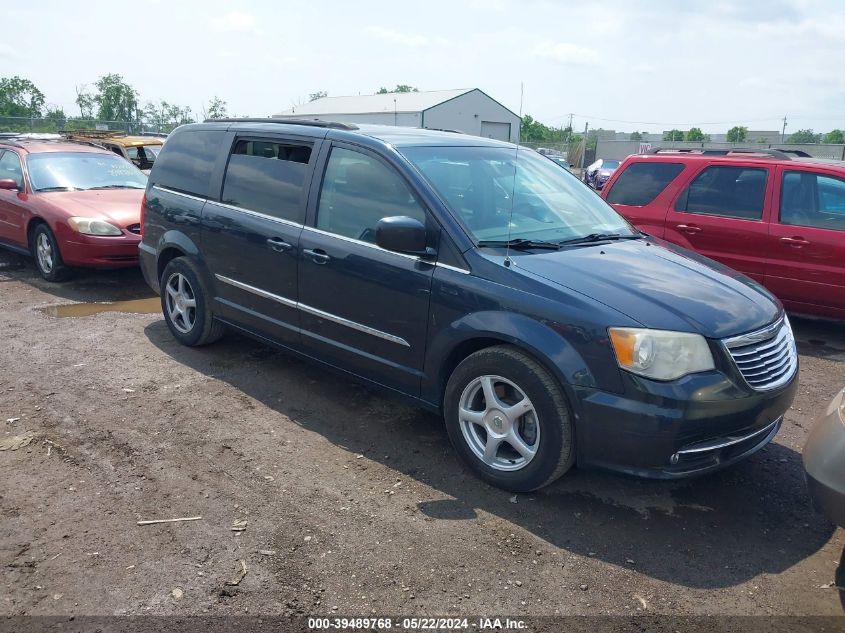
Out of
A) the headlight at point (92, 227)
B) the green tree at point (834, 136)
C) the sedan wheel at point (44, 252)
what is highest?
the green tree at point (834, 136)

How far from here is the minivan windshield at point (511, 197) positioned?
4059 mm

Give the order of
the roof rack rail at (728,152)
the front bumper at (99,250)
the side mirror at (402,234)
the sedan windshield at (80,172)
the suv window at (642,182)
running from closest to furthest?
the side mirror at (402,234) < the roof rack rail at (728,152) < the suv window at (642,182) < the front bumper at (99,250) < the sedan windshield at (80,172)

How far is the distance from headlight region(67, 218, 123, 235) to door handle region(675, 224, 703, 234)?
6193 mm

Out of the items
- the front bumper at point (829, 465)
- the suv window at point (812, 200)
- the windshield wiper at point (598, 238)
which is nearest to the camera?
the front bumper at point (829, 465)

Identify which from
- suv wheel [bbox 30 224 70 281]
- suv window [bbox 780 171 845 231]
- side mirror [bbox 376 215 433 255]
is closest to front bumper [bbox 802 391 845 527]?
side mirror [bbox 376 215 433 255]

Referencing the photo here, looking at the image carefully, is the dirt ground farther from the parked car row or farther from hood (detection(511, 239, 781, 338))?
hood (detection(511, 239, 781, 338))

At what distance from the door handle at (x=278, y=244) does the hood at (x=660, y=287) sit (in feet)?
5.61

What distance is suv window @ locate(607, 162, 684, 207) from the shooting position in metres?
7.43

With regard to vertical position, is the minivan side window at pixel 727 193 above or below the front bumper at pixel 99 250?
above

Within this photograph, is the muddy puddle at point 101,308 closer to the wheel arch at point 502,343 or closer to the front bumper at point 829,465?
the wheel arch at point 502,343

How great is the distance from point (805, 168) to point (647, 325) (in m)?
4.54

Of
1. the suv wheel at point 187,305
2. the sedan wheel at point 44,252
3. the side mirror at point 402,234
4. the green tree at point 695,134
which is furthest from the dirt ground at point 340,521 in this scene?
the green tree at point 695,134

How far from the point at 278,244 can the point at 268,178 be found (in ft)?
1.91

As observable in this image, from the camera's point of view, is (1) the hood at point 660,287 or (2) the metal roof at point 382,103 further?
(2) the metal roof at point 382,103
